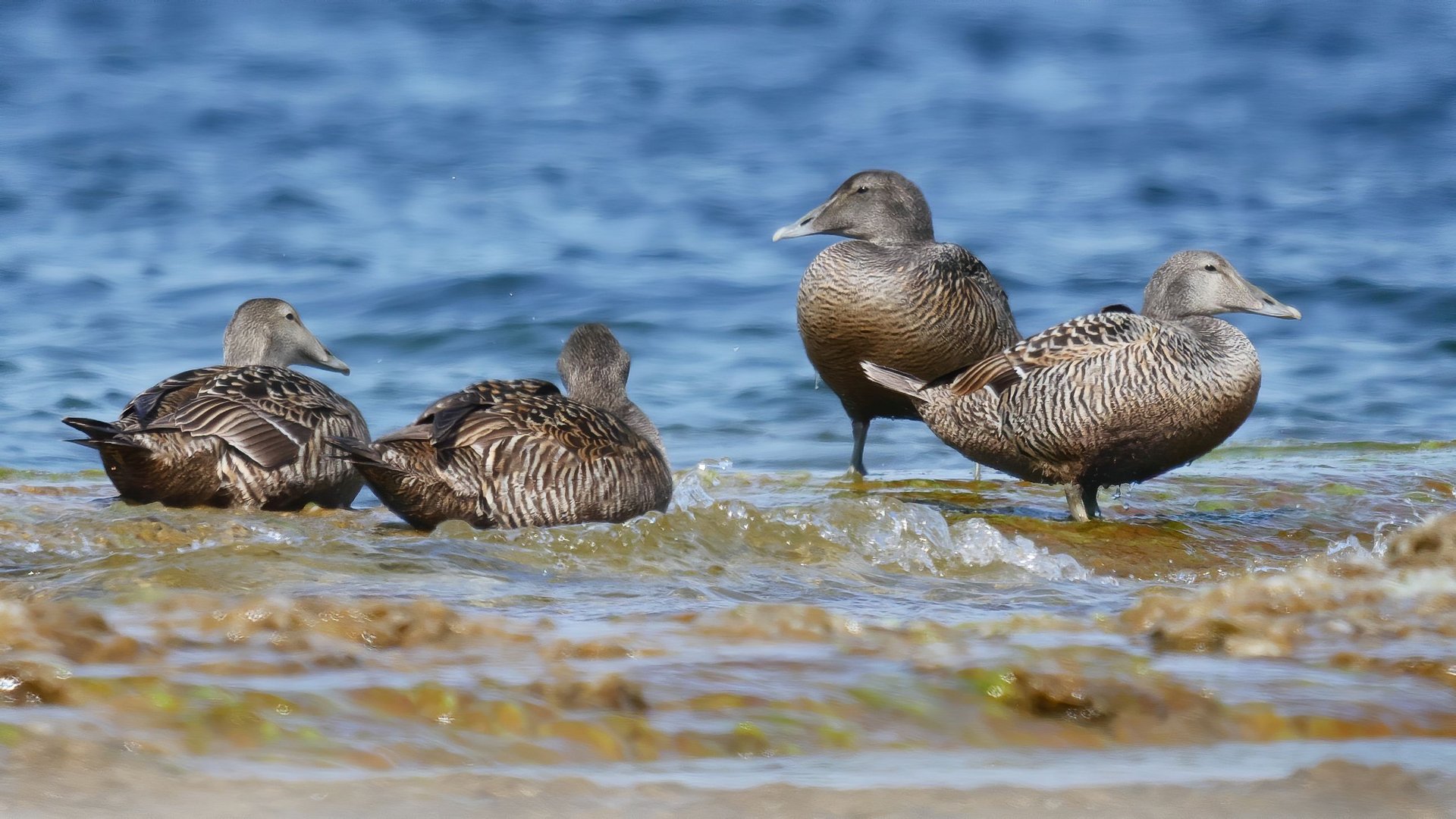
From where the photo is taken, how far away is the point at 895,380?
7379 millimetres

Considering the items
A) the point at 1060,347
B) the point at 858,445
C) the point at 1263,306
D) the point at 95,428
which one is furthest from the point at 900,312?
the point at 95,428

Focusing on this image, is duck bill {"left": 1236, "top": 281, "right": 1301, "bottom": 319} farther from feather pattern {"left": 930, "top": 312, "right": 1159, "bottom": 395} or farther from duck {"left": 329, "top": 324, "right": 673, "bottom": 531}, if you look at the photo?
duck {"left": 329, "top": 324, "right": 673, "bottom": 531}

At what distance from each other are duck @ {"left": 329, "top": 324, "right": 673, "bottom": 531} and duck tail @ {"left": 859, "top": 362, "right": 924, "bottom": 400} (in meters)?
1.50

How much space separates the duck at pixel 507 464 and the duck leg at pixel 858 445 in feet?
7.53

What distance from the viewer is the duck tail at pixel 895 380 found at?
23.7 feet

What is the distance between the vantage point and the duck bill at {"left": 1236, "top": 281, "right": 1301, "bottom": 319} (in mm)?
7242

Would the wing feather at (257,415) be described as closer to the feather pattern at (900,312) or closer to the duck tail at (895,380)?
the duck tail at (895,380)

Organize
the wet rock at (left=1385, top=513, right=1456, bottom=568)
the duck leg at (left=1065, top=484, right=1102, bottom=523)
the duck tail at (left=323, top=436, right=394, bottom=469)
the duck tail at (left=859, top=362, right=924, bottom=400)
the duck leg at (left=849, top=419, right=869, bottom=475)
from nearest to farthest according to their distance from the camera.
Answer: the wet rock at (left=1385, top=513, right=1456, bottom=568)
the duck tail at (left=323, top=436, right=394, bottom=469)
the duck leg at (left=1065, top=484, right=1102, bottom=523)
the duck tail at (left=859, top=362, right=924, bottom=400)
the duck leg at (left=849, top=419, right=869, bottom=475)

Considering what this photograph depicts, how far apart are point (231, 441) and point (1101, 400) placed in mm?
3424

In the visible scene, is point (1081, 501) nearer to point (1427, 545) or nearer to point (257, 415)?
point (1427, 545)

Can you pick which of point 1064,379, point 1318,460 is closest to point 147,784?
point 1064,379

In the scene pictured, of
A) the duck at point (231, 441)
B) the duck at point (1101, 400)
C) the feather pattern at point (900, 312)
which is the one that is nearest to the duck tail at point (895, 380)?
the duck at point (1101, 400)

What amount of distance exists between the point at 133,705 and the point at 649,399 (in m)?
7.97

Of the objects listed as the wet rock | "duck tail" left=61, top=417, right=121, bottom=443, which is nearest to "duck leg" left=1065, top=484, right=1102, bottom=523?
the wet rock
